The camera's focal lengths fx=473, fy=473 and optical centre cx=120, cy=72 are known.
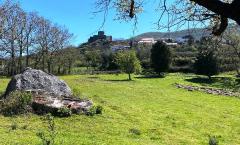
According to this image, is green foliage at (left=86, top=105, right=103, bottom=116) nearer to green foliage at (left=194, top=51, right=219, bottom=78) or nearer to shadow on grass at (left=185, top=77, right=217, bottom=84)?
shadow on grass at (left=185, top=77, right=217, bottom=84)

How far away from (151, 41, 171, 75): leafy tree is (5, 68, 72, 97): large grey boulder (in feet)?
185

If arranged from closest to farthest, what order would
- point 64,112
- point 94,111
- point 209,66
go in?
point 64,112, point 94,111, point 209,66

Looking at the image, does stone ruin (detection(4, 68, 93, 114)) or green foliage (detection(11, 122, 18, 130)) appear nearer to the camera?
green foliage (detection(11, 122, 18, 130))

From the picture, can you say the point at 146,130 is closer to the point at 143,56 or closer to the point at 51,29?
the point at 51,29

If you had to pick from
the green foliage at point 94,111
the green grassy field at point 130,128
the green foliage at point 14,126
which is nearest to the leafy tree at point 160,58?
the green grassy field at point 130,128

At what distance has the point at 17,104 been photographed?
2484 cm

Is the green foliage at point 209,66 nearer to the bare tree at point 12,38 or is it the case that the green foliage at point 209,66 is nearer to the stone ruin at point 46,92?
the bare tree at point 12,38

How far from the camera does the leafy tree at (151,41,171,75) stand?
86.3 meters

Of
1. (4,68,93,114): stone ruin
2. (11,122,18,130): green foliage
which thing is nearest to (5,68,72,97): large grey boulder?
(4,68,93,114): stone ruin

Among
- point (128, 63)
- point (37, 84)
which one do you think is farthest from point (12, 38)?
point (37, 84)

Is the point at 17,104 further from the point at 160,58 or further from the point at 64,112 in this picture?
the point at 160,58

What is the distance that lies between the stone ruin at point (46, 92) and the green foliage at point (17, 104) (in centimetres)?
41

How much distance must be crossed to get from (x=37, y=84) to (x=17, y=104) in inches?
184

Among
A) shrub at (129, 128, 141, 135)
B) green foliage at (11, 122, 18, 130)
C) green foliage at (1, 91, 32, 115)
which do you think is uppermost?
green foliage at (1, 91, 32, 115)
